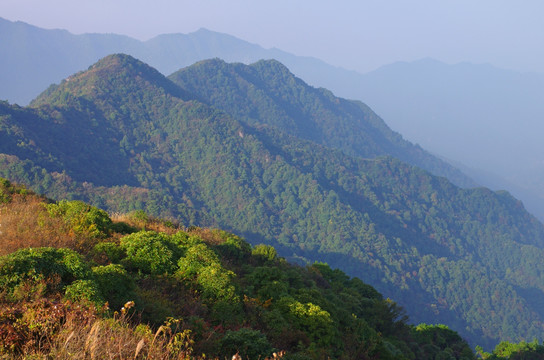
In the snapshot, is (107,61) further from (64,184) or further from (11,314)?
(11,314)

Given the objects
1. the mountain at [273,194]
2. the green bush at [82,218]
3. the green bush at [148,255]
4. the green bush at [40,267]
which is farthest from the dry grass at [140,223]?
the mountain at [273,194]

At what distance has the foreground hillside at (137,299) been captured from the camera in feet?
14.8

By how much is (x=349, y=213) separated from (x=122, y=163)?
83122mm

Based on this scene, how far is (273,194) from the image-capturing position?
14150 cm

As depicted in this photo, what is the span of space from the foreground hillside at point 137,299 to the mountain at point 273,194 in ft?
249

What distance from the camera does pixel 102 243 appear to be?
32.7ft

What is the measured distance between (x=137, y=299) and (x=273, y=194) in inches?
5289

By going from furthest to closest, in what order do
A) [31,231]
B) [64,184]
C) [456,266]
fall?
[456,266] → [64,184] → [31,231]

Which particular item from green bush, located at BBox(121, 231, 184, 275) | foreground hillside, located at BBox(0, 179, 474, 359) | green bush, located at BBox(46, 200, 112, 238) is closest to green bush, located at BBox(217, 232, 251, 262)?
foreground hillside, located at BBox(0, 179, 474, 359)

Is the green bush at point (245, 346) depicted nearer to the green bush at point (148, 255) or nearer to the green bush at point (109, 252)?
the green bush at point (148, 255)

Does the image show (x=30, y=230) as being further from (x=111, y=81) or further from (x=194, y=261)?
(x=111, y=81)

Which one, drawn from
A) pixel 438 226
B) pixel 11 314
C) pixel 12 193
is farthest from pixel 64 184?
pixel 438 226

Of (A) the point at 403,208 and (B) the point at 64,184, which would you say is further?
(A) the point at 403,208

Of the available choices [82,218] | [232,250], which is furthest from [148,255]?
[232,250]
